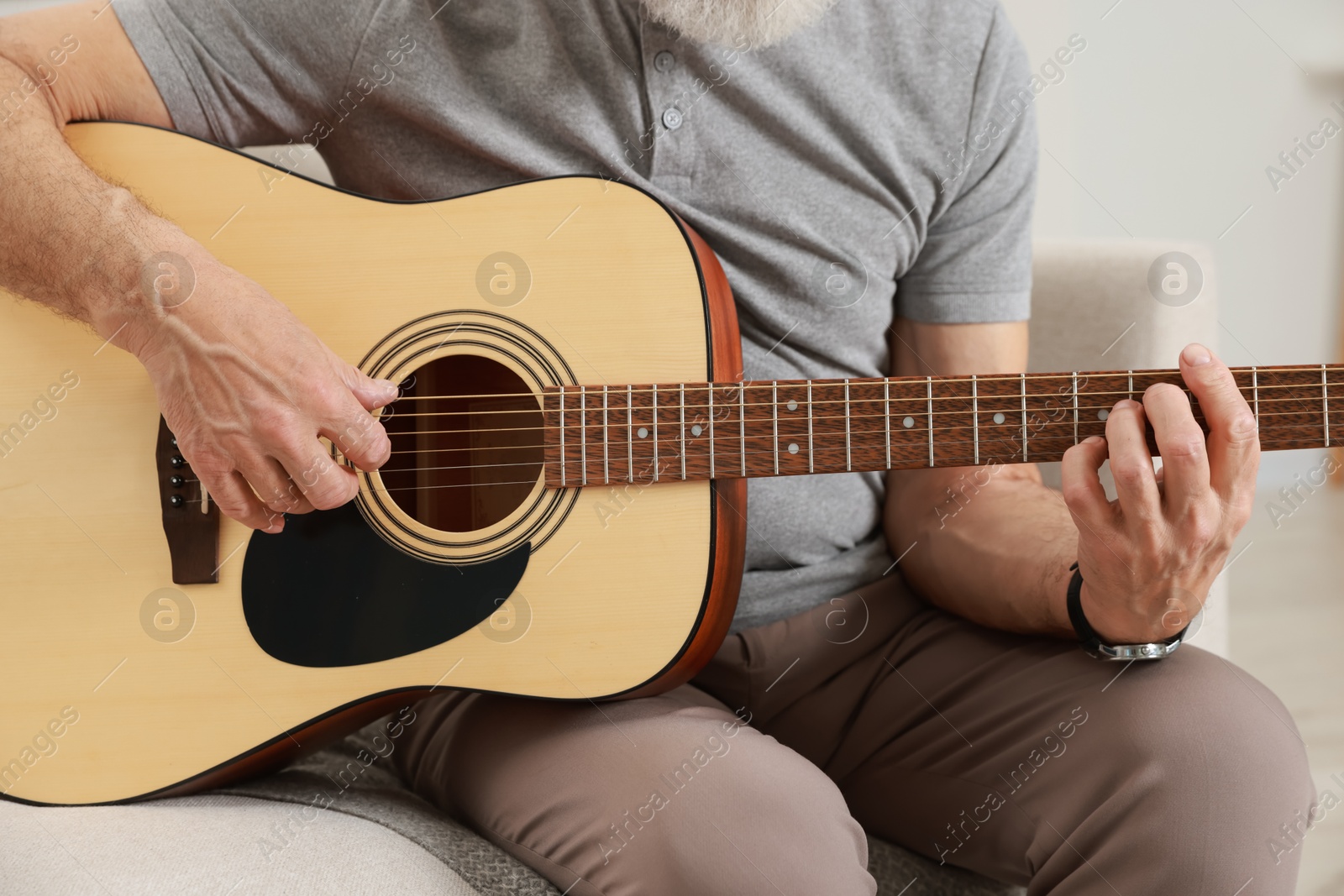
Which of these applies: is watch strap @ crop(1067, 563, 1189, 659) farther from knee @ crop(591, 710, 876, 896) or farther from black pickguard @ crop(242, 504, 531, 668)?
black pickguard @ crop(242, 504, 531, 668)

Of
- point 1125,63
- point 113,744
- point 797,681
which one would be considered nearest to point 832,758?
point 797,681

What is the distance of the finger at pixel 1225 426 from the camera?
0.71m

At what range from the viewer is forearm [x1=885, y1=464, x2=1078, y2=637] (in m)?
0.86

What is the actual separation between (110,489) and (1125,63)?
2.48 metres

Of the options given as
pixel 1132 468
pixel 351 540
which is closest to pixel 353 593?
pixel 351 540

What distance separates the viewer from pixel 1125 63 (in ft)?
7.38

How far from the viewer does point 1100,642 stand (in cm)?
78

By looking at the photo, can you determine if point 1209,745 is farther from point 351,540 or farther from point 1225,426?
point 351,540

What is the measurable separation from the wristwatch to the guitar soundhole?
520mm

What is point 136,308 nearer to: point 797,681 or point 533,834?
point 533,834

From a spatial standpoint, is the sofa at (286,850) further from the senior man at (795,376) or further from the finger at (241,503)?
the finger at (241,503)

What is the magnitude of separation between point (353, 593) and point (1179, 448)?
0.71 m

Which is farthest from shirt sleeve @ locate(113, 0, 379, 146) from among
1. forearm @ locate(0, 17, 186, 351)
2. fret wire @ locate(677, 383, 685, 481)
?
fret wire @ locate(677, 383, 685, 481)

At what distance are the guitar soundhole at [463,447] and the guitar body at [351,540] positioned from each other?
5 centimetres
